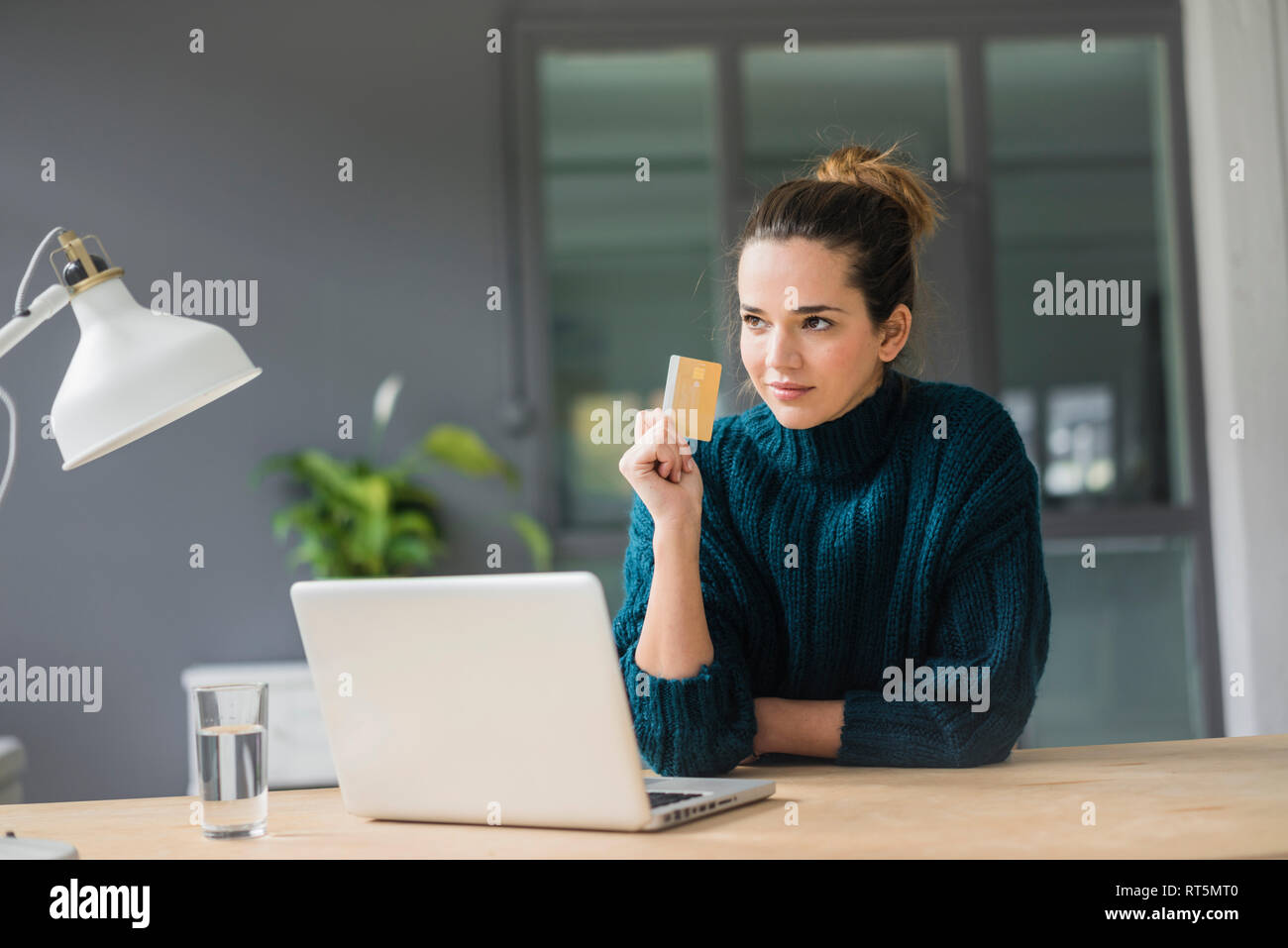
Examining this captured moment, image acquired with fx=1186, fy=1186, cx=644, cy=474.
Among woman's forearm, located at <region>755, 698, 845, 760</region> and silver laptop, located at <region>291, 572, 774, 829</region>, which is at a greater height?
silver laptop, located at <region>291, 572, 774, 829</region>

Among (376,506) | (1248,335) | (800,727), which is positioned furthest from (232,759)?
(1248,335)

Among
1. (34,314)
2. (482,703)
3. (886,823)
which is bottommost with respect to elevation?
(886,823)

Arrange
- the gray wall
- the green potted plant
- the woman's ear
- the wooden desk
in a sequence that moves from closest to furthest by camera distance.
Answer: the wooden desk, the woman's ear, the green potted plant, the gray wall

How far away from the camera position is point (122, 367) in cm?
104

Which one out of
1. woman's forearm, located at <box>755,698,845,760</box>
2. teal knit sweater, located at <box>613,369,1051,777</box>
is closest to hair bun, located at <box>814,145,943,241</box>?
teal knit sweater, located at <box>613,369,1051,777</box>

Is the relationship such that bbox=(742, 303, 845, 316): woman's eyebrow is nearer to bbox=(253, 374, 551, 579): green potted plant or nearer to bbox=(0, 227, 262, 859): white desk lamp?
bbox=(0, 227, 262, 859): white desk lamp

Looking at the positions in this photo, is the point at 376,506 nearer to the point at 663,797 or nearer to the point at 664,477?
the point at 664,477

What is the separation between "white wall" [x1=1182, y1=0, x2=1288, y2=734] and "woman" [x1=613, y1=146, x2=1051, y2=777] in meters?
2.73

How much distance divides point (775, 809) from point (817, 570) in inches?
19.7

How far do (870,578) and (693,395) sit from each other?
0.35 meters

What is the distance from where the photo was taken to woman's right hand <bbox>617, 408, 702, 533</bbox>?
1.51 meters

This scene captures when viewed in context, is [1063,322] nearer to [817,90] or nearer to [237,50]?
[817,90]

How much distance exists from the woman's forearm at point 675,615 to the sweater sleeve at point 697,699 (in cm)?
2

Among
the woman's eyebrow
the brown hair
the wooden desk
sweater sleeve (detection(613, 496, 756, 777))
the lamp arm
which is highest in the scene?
the brown hair
